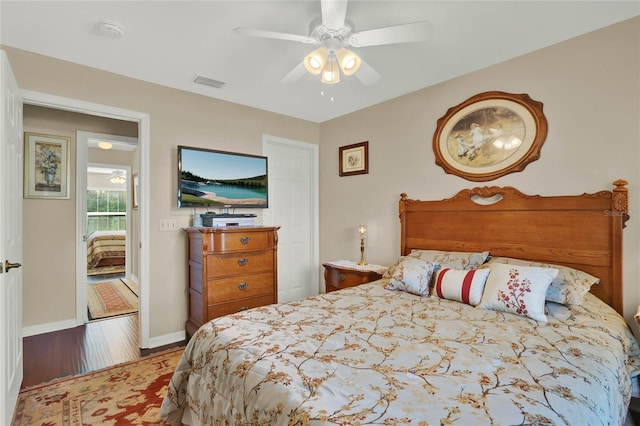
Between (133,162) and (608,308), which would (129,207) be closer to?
(133,162)

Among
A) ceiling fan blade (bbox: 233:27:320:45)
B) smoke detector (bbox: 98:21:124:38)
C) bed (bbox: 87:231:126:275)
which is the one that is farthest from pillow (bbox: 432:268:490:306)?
bed (bbox: 87:231:126:275)

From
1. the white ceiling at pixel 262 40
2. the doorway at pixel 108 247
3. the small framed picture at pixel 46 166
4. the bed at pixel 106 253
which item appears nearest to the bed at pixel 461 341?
the white ceiling at pixel 262 40

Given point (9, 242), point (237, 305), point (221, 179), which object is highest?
point (221, 179)

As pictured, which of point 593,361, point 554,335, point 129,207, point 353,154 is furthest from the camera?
point 129,207

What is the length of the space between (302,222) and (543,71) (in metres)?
3.00

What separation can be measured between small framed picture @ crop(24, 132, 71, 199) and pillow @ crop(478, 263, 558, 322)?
170 inches

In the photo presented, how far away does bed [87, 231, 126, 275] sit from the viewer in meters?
6.56

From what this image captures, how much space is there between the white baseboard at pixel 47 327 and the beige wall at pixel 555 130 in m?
3.48

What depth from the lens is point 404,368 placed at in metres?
1.24

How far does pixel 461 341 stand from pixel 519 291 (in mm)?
666

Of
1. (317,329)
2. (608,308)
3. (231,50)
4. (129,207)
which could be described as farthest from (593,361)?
(129,207)

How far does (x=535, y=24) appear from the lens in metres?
2.12

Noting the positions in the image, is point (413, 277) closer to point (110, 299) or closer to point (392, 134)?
point (392, 134)

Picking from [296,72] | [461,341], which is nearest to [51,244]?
[296,72]
